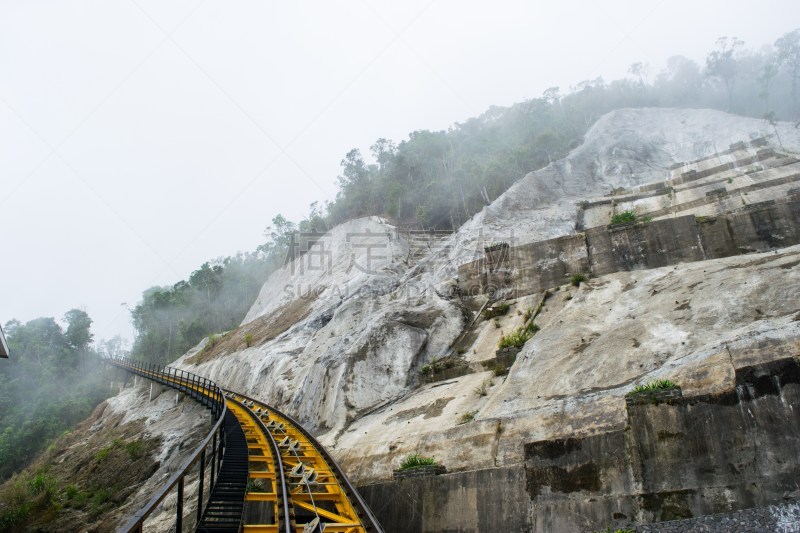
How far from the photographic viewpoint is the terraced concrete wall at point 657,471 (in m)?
7.73

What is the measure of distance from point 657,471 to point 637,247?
474 inches

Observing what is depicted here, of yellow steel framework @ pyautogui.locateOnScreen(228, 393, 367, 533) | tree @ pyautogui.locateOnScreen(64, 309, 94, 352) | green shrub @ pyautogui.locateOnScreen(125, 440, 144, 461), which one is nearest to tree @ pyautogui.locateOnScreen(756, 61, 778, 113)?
yellow steel framework @ pyautogui.locateOnScreen(228, 393, 367, 533)

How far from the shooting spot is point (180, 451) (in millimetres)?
20562

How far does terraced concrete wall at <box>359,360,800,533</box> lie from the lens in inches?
304

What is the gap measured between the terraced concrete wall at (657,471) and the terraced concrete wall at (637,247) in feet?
32.6

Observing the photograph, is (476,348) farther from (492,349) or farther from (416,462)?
(416,462)

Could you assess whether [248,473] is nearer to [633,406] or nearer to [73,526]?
[633,406]

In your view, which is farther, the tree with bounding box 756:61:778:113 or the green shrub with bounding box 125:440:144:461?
the tree with bounding box 756:61:778:113

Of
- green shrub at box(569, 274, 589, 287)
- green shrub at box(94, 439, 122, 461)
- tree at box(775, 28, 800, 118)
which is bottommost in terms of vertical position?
green shrub at box(94, 439, 122, 461)

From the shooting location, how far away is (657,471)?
8.45 metres

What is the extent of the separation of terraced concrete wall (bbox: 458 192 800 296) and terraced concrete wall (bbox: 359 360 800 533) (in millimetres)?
9937

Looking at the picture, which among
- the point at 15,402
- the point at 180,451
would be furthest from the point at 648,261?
the point at 15,402

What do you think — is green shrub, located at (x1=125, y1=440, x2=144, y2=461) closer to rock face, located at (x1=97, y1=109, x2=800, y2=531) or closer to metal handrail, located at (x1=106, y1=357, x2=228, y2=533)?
metal handrail, located at (x1=106, y1=357, x2=228, y2=533)

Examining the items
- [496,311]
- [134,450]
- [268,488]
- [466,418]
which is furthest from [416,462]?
[134,450]
